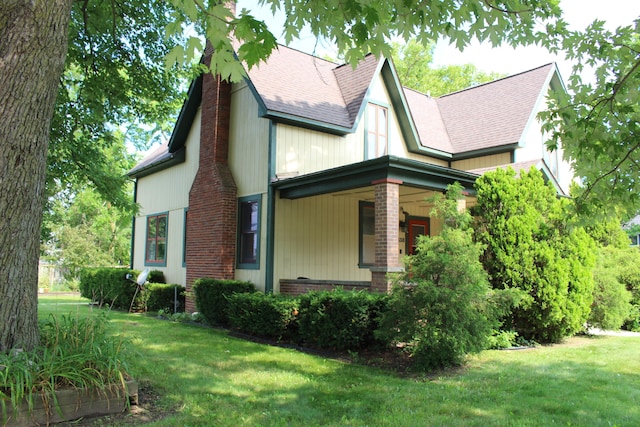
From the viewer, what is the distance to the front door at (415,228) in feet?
49.8

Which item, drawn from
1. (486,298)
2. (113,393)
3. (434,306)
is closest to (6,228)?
(113,393)

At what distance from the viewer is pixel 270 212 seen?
11.6m

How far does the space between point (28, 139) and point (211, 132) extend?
28.9ft

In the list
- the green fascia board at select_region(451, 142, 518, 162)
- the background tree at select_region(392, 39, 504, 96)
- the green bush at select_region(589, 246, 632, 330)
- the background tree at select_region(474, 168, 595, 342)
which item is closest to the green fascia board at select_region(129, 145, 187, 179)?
the green fascia board at select_region(451, 142, 518, 162)

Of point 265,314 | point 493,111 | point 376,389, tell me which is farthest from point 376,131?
point 376,389

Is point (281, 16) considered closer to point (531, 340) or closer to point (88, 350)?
point (88, 350)

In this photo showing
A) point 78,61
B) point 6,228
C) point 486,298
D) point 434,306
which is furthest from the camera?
point 78,61

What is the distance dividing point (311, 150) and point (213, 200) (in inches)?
113

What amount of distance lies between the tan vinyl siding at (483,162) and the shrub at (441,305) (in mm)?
7824

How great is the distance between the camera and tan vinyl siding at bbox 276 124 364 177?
11883 millimetres

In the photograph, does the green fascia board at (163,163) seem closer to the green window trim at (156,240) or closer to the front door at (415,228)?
the green window trim at (156,240)

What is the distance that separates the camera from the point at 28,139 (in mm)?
4629

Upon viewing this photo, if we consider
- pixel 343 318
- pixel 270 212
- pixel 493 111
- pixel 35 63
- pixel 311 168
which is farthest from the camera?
pixel 493 111

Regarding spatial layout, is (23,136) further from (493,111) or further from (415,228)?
(493,111)
